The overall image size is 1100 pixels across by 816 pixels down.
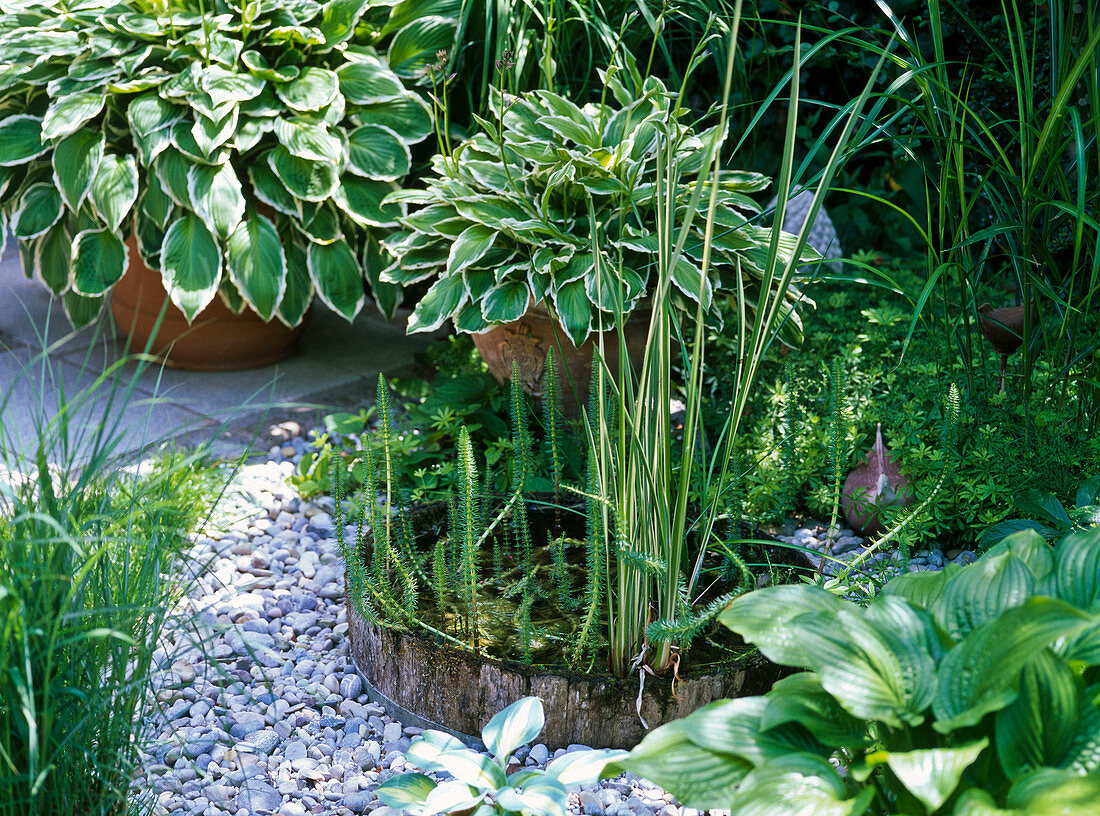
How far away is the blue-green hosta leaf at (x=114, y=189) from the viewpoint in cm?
287

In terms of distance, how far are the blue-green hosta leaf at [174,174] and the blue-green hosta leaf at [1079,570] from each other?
8.02 ft

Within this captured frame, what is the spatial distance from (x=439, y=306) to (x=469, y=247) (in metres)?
0.15

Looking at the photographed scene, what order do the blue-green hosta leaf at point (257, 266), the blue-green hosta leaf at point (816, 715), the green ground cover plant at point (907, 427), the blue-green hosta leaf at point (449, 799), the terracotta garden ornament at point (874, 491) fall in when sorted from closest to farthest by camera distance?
the blue-green hosta leaf at point (816, 715) → the blue-green hosta leaf at point (449, 799) → the green ground cover plant at point (907, 427) → the terracotta garden ornament at point (874, 491) → the blue-green hosta leaf at point (257, 266)

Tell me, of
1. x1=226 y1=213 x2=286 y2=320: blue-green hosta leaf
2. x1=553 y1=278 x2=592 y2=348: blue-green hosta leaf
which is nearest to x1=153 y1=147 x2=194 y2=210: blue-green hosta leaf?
x1=226 y1=213 x2=286 y2=320: blue-green hosta leaf

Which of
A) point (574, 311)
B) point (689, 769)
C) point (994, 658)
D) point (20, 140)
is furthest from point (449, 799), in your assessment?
point (20, 140)

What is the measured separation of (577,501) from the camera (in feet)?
7.23

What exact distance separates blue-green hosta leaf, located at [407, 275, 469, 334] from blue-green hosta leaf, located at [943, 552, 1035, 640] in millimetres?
1409

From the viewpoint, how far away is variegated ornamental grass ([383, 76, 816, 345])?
228cm

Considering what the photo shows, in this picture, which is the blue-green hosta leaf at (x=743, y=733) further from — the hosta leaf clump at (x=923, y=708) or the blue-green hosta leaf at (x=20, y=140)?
the blue-green hosta leaf at (x=20, y=140)

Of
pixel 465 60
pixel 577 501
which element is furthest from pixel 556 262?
pixel 465 60

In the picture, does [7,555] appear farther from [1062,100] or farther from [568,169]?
[1062,100]

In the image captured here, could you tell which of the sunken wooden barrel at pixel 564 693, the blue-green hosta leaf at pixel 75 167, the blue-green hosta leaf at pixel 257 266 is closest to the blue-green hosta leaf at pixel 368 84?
the blue-green hosta leaf at pixel 257 266

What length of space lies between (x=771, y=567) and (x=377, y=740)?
0.74 metres

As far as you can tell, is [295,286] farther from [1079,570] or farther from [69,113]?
[1079,570]
